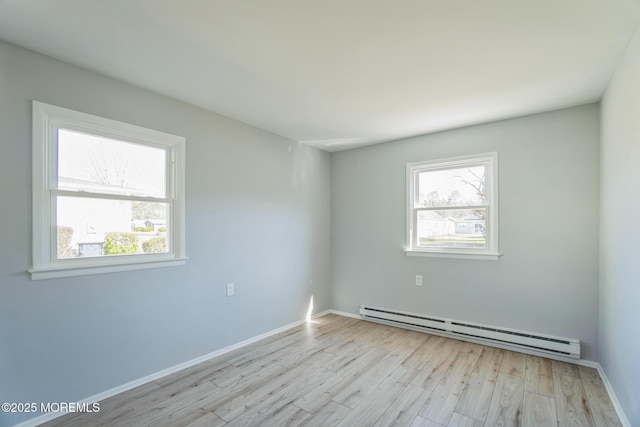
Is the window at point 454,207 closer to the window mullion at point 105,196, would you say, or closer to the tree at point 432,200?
the tree at point 432,200

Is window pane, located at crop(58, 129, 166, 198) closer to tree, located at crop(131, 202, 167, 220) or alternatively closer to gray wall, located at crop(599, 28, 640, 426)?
tree, located at crop(131, 202, 167, 220)

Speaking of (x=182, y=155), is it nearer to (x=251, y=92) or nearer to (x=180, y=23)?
(x=251, y=92)

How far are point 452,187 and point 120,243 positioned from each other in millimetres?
3456

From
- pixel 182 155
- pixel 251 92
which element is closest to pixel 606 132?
pixel 251 92

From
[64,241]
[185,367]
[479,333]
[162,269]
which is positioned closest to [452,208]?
[479,333]

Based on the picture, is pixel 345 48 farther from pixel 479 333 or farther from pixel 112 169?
pixel 479 333

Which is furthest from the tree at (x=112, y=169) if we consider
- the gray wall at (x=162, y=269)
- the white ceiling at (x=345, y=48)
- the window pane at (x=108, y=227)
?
the white ceiling at (x=345, y=48)

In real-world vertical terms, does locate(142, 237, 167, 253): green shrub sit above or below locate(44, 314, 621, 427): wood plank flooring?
above

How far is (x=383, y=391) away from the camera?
2.42m

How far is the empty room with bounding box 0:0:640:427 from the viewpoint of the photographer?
6.08 ft

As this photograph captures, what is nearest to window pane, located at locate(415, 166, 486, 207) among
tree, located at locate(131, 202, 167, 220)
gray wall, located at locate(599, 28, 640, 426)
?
gray wall, located at locate(599, 28, 640, 426)

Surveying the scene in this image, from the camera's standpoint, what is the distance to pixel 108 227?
2396 mm

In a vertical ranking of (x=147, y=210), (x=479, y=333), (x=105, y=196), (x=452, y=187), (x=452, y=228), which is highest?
(x=452, y=187)

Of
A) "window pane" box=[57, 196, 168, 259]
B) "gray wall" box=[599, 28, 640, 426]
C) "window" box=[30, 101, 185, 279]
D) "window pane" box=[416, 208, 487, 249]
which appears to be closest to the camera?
"gray wall" box=[599, 28, 640, 426]
